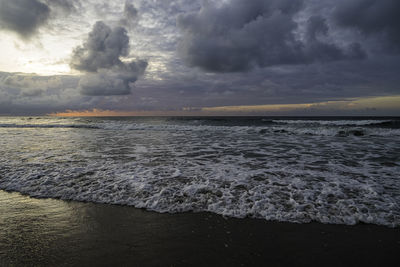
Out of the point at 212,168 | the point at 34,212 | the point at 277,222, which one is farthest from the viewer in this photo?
the point at 212,168

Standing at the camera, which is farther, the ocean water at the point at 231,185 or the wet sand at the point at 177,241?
the ocean water at the point at 231,185

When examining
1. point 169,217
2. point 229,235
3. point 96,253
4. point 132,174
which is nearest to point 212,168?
point 132,174

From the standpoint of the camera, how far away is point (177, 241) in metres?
3.02

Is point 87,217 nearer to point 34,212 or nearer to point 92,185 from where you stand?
point 34,212

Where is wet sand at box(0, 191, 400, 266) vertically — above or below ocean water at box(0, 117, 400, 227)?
below

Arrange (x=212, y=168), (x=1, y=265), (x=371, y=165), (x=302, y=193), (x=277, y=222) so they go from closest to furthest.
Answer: (x=1, y=265) → (x=277, y=222) → (x=302, y=193) → (x=212, y=168) → (x=371, y=165)

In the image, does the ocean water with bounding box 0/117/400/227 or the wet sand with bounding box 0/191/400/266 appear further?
the ocean water with bounding box 0/117/400/227

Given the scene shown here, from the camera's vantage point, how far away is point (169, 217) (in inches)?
146

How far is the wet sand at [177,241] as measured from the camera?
2.62m

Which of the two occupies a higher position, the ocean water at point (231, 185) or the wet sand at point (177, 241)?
the ocean water at point (231, 185)

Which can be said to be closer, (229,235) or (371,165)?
(229,235)

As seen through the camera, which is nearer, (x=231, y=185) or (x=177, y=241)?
(x=177, y=241)

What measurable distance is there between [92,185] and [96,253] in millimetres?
2803

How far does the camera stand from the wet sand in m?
2.62
